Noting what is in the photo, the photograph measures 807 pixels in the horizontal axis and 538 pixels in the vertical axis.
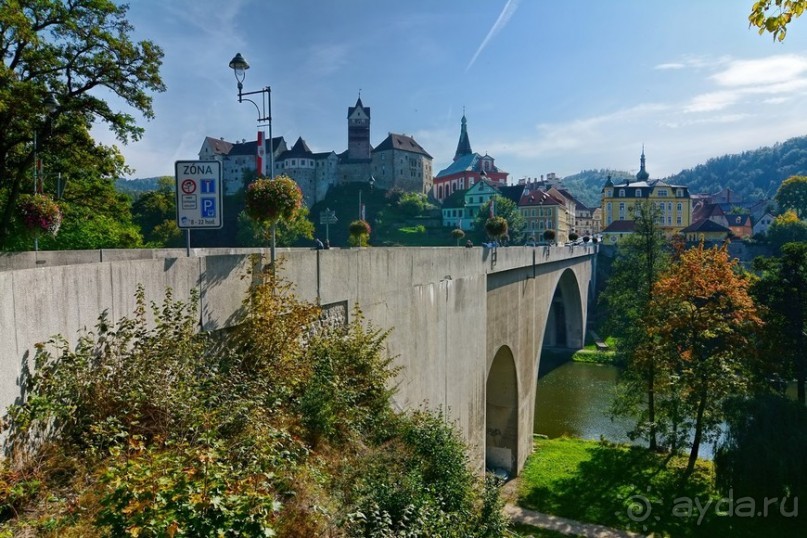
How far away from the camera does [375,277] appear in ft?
30.9

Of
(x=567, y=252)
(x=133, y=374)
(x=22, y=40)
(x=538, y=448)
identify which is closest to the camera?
(x=133, y=374)

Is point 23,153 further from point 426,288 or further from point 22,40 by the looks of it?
point 426,288

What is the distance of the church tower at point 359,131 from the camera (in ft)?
346

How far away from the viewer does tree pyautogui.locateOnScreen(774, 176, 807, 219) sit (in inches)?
3405

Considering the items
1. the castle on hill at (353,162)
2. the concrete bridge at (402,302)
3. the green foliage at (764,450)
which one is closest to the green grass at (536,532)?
the concrete bridge at (402,302)

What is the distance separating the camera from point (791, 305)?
2323 cm

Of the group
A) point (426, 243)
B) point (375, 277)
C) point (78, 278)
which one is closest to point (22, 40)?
point (375, 277)

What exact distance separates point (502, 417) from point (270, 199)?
56.3ft

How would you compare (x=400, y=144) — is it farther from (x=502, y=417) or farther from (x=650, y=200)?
(x=502, y=417)

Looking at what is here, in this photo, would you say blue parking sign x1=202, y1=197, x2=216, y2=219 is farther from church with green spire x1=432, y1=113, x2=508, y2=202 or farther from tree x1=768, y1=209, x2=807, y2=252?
church with green spire x1=432, y1=113, x2=508, y2=202

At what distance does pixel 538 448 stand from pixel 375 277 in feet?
61.1

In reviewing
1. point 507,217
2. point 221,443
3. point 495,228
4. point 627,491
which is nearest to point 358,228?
point 495,228

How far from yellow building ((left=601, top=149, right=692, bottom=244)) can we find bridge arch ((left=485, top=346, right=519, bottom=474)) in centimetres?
6522

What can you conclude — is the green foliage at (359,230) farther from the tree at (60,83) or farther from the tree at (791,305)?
the tree at (791,305)
